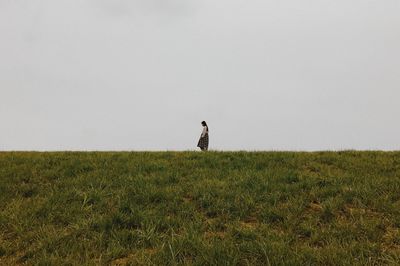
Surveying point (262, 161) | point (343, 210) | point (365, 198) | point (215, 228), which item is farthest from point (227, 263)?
point (262, 161)

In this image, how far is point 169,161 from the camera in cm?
1232

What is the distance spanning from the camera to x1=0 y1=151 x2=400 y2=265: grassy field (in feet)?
19.9

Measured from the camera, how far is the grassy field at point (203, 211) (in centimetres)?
605

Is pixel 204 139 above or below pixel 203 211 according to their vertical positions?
above

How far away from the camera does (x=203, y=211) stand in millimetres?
8141

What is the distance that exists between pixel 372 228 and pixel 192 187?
427 centimetres

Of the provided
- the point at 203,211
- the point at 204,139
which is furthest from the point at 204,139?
the point at 203,211

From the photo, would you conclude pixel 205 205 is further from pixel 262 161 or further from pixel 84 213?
pixel 262 161

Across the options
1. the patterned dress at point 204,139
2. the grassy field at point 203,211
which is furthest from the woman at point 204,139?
the grassy field at point 203,211

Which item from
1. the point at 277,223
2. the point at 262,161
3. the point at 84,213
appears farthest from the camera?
the point at 262,161

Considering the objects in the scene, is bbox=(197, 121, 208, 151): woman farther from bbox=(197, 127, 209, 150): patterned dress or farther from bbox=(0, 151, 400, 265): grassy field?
bbox=(0, 151, 400, 265): grassy field

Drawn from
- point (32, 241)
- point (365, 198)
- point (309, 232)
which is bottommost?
point (32, 241)

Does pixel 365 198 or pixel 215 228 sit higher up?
pixel 365 198

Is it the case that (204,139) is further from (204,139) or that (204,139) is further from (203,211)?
(203,211)
